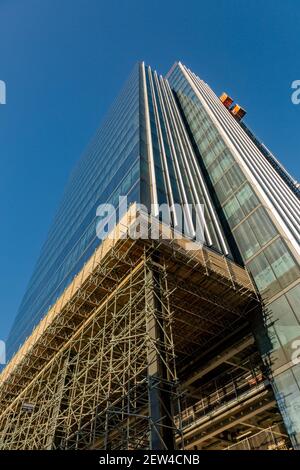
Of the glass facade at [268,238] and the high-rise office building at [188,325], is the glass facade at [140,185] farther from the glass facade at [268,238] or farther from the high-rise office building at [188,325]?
the glass facade at [268,238]

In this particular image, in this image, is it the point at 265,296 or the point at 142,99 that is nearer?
the point at 265,296

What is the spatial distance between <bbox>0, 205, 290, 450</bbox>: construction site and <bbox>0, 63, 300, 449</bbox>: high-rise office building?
9cm

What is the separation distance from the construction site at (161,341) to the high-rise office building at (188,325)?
85 mm

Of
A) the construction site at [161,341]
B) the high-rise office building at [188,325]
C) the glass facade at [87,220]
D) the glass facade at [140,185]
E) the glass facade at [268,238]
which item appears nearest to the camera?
the high-rise office building at [188,325]

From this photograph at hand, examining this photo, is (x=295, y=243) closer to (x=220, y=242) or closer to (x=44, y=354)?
(x=220, y=242)

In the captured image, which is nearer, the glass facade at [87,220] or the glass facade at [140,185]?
the glass facade at [140,185]

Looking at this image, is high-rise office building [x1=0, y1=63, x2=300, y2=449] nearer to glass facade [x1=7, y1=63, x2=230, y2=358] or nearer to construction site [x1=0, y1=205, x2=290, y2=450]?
construction site [x1=0, y1=205, x2=290, y2=450]

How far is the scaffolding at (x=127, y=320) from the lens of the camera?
15.6 meters

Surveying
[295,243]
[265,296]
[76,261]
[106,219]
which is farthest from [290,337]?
[76,261]

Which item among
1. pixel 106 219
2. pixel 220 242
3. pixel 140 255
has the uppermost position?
pixel 106 219

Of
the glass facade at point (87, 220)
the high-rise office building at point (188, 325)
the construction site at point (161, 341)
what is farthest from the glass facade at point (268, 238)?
the glass facade at point (87, 220)

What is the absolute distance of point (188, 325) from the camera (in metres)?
19.7

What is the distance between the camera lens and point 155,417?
37.6 feet
